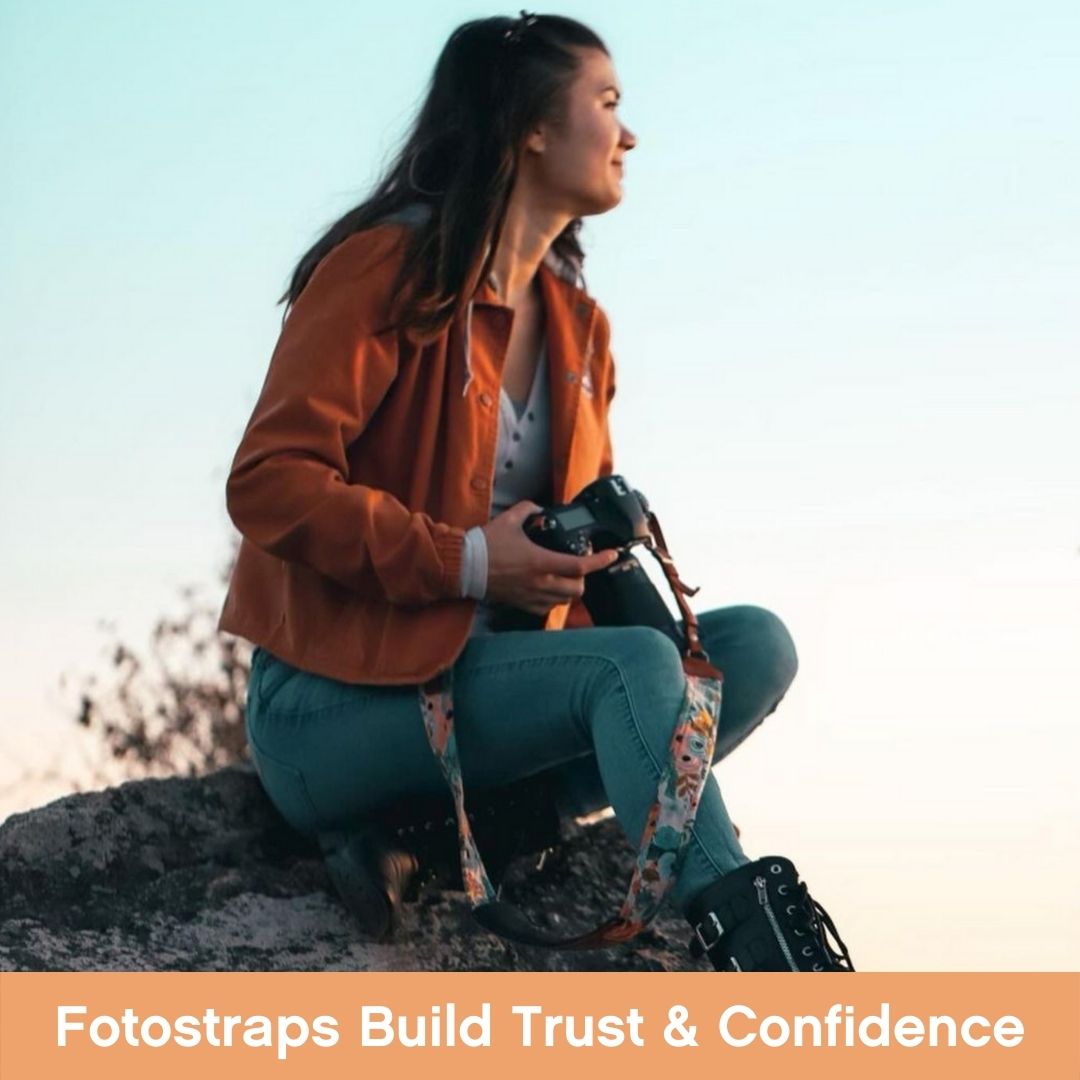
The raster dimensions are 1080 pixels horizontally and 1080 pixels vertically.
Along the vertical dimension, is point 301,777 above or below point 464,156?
below

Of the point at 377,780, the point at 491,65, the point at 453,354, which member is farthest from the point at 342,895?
the point at 491,65

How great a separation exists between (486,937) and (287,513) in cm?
84

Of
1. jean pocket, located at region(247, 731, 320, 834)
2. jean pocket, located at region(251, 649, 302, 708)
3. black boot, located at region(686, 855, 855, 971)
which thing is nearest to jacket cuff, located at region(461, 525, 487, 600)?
jean pocket, located at region(251, 649, 302, 708)

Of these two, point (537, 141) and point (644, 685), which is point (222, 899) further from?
point (537, 141)

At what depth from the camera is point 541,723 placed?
9.85 ft

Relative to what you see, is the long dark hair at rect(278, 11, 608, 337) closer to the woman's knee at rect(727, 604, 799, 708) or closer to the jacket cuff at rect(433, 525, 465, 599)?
the jacket cuff at rect(433, 525, 465, 599)

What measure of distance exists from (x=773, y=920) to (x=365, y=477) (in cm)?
104

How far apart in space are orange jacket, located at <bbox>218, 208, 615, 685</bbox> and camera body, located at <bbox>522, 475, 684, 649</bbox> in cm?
11

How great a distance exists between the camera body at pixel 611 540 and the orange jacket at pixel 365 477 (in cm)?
11

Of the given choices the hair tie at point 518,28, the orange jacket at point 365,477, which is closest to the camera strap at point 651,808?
the orange jacket at point 365,477

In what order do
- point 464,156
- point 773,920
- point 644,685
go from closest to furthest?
point 773,920 < point 644,685 < point 464,156

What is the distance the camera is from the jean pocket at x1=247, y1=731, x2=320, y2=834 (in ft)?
10.5

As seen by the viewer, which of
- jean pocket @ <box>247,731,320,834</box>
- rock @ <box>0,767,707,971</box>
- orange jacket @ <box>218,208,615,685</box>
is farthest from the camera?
jean pocket @ <box>247,731,320,834</box>

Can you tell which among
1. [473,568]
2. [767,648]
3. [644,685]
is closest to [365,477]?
[473,568]
